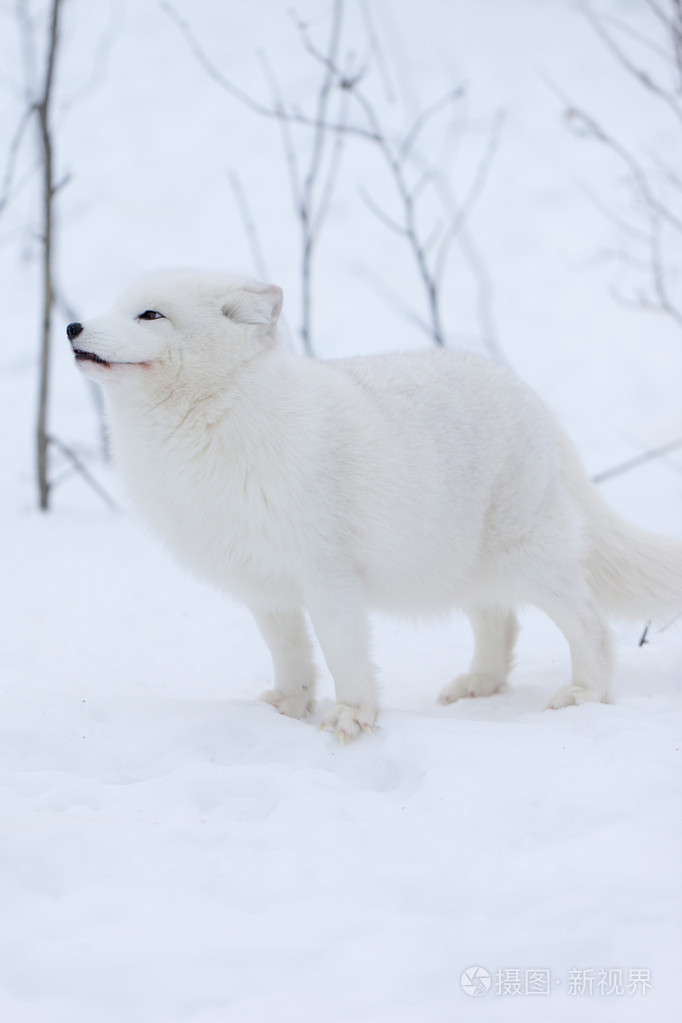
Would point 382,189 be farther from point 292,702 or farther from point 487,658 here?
point 292,702

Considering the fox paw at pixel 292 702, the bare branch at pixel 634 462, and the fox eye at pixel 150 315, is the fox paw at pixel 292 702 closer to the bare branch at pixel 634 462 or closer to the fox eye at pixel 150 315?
the fox eye at pixel 150 315

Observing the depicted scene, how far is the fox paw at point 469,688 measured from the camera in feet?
11.0

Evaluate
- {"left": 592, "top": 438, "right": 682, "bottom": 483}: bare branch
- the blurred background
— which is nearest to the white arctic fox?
{"left": 592, "top": 438, "right": 682, "bottom": 483}: bare branch

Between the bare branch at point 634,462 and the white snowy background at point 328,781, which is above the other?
the bare branch at point 634,462

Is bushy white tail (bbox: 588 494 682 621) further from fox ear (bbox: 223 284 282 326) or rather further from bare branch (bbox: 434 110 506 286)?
bare branch (bbox: 434 110 506 286)

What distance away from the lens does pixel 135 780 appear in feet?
7.55

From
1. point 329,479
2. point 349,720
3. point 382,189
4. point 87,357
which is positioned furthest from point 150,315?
point 382,189

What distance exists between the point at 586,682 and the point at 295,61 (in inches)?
393

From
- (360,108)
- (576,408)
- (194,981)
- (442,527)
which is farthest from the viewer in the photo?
(360,108)

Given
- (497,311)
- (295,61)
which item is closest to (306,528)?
(497,311)

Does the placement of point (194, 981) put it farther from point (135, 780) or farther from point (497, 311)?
point (497, 311)

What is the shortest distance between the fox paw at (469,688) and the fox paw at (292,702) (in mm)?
590

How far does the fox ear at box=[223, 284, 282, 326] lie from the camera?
262 cm

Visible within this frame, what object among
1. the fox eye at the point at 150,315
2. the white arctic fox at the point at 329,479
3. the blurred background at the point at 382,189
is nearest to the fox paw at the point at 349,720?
the white arctic fox at the point at 329,479
